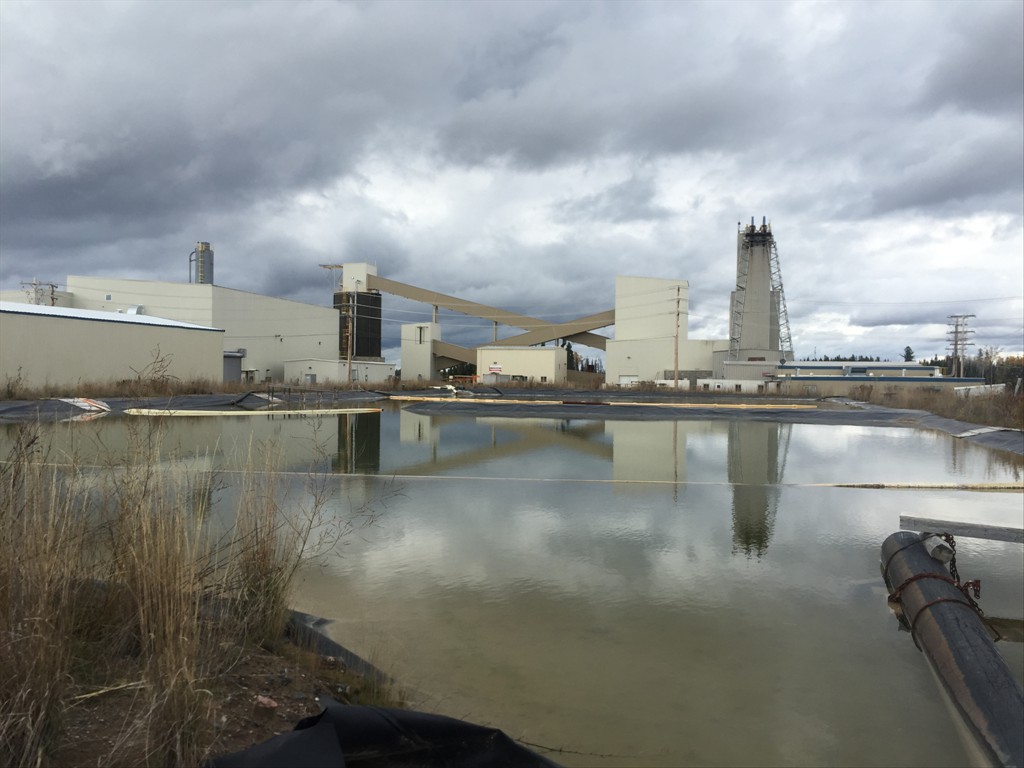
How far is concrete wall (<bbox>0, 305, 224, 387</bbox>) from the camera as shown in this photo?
26797 mm

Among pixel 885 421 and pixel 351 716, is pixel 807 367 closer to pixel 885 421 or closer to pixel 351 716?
pixel 885 421

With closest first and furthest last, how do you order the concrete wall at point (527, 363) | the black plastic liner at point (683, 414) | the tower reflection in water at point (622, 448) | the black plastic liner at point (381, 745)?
the black plastic liner at point (381, 745)
the tower reflection in water at point (622, 448)
the black plastic liner at point (683, 414)
the concrete wall at point (527, 363)

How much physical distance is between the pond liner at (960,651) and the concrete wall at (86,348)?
25.6 meters

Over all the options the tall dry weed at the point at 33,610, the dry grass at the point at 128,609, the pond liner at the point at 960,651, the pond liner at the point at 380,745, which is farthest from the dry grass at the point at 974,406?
the tall dry weed at the point at 33,610

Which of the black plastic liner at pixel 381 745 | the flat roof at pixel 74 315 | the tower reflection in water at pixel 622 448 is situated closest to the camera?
the black plastic liner at pixel 381 745

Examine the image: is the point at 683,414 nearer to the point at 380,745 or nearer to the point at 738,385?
the point at 380,745

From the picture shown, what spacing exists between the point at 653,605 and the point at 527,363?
49187 millimetres

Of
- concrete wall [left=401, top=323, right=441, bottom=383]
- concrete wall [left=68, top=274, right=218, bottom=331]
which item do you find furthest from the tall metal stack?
concrete wall [left=401, top=323, right=441, bottom=383]

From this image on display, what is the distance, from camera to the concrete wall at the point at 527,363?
53.3 metres

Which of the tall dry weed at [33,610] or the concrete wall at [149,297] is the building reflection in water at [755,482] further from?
the concrete wall at [149,297]

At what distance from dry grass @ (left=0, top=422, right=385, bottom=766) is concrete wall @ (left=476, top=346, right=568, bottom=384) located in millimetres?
49400

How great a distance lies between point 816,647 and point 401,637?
2610 millimetres

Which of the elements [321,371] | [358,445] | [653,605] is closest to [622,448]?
[358,445]

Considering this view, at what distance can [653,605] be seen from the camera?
464cm
